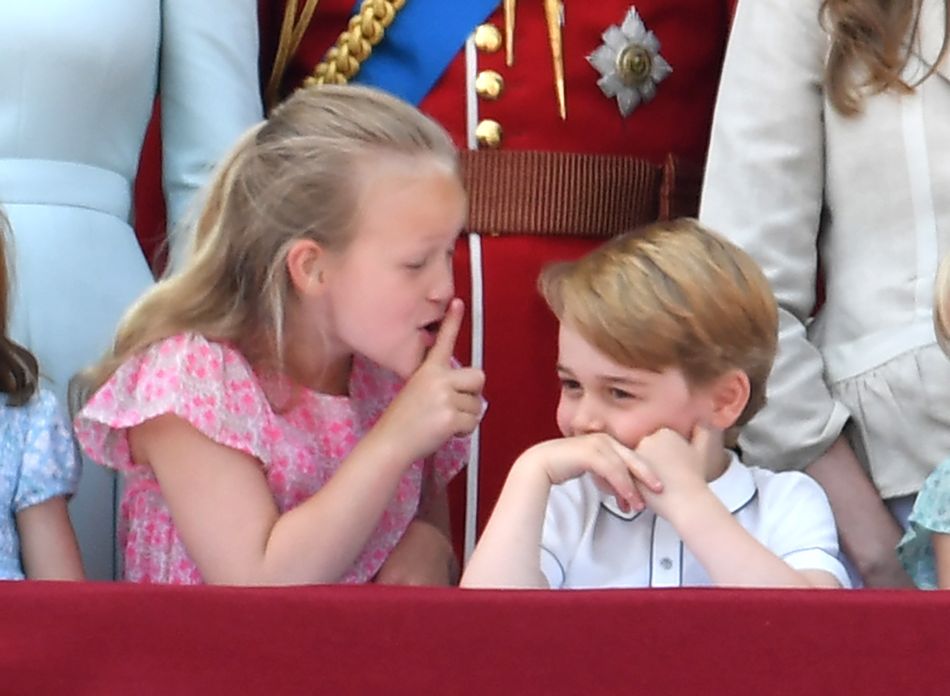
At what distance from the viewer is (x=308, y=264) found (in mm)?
1367

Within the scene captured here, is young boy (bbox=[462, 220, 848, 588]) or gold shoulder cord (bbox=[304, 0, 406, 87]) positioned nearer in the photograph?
young boy (bbox=[462, 220, 848, 588])

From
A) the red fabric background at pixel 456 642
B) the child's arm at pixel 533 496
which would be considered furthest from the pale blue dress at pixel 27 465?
the red fabric background at pixel 456 642

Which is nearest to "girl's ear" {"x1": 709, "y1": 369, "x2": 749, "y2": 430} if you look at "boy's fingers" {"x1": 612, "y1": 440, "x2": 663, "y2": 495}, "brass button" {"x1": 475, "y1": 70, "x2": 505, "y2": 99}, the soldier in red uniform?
"boy's fingers" {"x1": 612, "y1": 440, "x2": 663, "y2": 495}

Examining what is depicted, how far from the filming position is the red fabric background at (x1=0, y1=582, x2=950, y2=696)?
0.91 metres

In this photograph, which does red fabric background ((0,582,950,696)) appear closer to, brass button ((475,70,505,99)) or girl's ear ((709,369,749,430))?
girl's ear ((709,369,749,430))

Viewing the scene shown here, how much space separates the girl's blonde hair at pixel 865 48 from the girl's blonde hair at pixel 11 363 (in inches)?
25.3

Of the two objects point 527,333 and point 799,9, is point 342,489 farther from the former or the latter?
point 799,9

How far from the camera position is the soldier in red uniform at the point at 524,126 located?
154 centimetres

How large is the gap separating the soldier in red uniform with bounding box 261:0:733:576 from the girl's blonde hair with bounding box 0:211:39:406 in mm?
376

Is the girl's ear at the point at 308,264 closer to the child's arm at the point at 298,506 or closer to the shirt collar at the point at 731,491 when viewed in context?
the child's arm at the point at 298,506

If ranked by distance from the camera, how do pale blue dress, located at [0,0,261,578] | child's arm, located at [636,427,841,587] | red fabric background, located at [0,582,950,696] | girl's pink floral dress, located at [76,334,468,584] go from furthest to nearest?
pale blue dress, located at [0,0,261,578]
girl's pink floral dress, located at [76,334,468,584]
child's arm, located at [636,427,841,587]
red fabric background, located at [0,582,950,696]

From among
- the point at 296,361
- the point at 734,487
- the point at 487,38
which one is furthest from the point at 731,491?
the point at 487,38

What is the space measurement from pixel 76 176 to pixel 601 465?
50 centimetres

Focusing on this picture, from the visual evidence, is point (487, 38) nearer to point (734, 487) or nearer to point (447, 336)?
point (447, 336)
